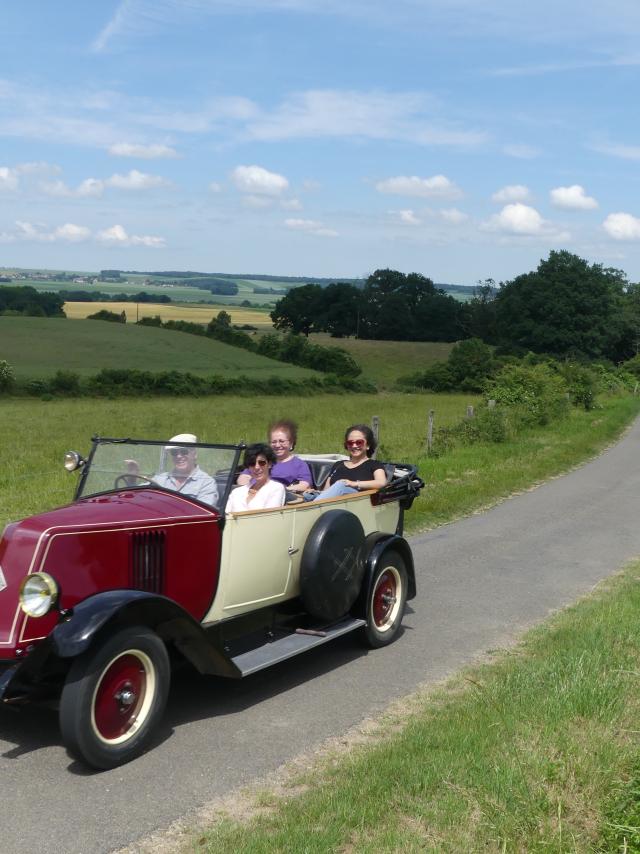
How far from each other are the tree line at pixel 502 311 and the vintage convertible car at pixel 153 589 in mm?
77256

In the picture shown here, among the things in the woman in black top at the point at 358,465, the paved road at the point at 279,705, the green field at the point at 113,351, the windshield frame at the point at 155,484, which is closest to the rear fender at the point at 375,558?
the paved road at the point at 279,705

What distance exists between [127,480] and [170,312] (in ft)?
372

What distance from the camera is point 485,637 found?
747 centimetres

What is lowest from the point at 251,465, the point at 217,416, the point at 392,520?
the point at 217,416

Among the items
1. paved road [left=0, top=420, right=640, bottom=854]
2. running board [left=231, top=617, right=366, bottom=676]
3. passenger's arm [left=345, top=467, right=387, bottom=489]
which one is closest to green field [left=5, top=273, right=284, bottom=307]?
paved road [left=0, top=420, right=640, bottom=854]

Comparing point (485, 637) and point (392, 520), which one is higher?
point (392, 520)

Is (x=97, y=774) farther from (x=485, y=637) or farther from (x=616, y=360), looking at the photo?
(x=616, y=360)

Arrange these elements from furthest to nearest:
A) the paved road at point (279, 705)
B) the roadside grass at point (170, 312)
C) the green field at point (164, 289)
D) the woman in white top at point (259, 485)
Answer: the green field at point (164, 289)
the roadside grass at point (170, 312)
the woman in white top at point (259, 485)
the paved road at point (279, 705)

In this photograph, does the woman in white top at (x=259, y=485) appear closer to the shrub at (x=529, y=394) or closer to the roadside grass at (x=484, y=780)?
the roadside grass at (x=484, y=780)

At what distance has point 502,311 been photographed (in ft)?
285

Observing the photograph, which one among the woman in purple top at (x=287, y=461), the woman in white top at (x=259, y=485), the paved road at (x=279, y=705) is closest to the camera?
the paved road at (x=279, y=705)

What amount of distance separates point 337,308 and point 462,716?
10103 centimetres

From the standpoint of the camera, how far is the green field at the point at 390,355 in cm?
8288

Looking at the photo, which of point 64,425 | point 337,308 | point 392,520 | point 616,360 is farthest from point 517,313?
point 392,520
